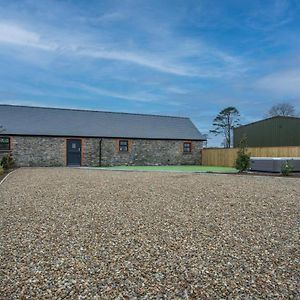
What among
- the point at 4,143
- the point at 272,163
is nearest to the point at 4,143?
the point at 4,143

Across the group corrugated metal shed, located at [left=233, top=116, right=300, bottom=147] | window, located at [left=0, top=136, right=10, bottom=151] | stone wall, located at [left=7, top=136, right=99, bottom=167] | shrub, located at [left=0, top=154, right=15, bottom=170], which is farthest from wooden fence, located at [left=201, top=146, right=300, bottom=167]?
window, located at [left=0, top=136, right=10, bottom=151]

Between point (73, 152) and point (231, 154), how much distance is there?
12554 mm

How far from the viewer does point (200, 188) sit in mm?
9930

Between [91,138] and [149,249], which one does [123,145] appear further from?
[149,249]

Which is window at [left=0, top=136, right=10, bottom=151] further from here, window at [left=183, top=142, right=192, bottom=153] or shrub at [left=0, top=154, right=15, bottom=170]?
window at [left=183, top=142, right=192, bottom=153]

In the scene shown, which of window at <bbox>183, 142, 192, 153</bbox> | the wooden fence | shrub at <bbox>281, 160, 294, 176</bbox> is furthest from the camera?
window at <bbox>183, 142, 192, 153</bbox>

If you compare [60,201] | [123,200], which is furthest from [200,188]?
[60,201]

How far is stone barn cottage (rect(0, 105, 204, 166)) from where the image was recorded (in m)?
22.5

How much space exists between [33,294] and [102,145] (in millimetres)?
21963

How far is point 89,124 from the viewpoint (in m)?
25.8

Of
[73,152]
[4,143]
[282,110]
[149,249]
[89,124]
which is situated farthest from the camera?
[282,110]

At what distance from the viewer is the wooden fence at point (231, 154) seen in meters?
19.2

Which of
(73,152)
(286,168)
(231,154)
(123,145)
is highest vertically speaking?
(123,145)

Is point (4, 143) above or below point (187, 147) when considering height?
above
